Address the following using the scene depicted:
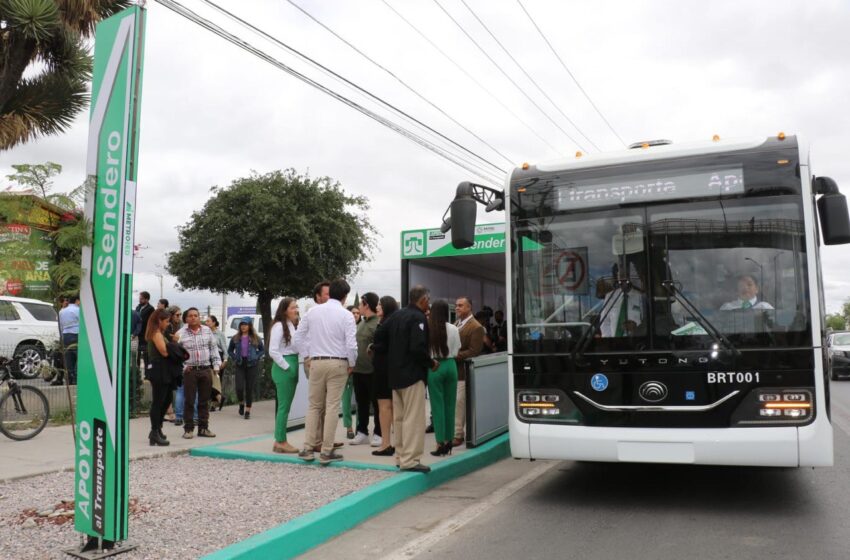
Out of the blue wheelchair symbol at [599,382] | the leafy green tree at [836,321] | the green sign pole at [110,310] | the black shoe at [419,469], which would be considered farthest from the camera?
the leafy green tree at [836,321]

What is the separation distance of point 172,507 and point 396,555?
1933 mm

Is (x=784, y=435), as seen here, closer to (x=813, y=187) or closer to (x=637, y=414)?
(x=637, y=414)

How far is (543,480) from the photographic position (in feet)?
24.5

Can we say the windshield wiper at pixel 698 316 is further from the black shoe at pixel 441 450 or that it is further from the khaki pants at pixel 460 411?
the khaki pants at pixel 460 411

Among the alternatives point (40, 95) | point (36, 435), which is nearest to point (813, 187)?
point (36, 435)

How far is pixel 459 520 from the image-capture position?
5945 millimetres

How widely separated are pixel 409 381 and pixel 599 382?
6.07 feet

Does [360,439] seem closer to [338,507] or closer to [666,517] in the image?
[338,507]

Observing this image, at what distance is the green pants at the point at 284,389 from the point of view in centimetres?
819

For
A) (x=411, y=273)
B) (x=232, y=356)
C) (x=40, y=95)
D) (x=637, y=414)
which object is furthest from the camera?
(x=411, y=273)

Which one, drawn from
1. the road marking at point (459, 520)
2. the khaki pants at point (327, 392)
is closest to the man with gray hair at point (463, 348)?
the road marking at point (459, 520)

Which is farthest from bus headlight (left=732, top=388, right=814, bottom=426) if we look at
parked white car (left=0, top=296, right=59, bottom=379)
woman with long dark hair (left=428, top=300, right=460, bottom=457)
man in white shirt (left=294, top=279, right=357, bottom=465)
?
parked white car (left=0, top=296, right=59, bottom=379)

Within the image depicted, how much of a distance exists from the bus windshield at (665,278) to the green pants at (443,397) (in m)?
1.79

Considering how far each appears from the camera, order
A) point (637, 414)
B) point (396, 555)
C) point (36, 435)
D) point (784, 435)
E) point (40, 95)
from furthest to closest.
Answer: point (40, 95), point (36, 435), point (637, 414), point (784, 435), point (396, 555)
